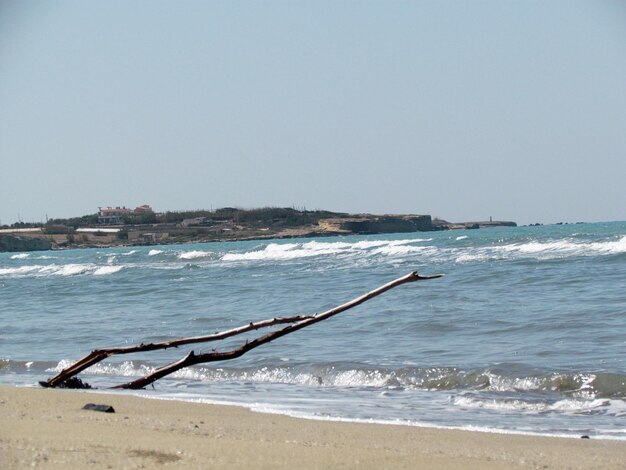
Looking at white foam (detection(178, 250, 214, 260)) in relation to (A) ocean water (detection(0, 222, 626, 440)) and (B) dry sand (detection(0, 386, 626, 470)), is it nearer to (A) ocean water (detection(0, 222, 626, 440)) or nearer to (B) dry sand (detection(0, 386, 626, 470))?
Result: (A) ocean water (detection(0, 222, 626, 440))

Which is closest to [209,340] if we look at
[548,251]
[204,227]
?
[548,251]

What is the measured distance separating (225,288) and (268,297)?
141 inches

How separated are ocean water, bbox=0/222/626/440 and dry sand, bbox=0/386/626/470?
2.52ft

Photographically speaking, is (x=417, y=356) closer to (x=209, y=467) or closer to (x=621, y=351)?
(x=621, y=351)

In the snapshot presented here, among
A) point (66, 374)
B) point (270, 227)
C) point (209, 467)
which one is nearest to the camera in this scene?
point (209, 467)

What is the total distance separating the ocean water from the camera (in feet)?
24.8

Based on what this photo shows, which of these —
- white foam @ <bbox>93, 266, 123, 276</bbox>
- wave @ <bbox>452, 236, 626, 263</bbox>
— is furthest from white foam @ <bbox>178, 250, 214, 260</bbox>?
wave @ <bbox>452, 236, 626, 263</bbox>

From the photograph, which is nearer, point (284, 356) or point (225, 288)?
point (284, 356)

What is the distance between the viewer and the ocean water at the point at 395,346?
297 inches

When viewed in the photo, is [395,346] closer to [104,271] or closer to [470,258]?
[470,258]

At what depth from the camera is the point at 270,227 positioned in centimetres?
9525

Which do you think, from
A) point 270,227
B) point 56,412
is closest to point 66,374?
point 56,412

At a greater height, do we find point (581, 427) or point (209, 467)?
point (209, 467)

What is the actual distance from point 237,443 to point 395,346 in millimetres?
6182
